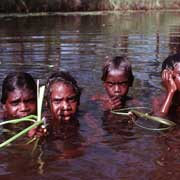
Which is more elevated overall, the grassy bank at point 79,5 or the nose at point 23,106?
the grassy bank at point 79,5

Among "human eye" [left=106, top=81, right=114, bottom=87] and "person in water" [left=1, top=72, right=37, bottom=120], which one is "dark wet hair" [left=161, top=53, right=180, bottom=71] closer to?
"human eye" [left=106, top=81, right=114, bottom=87]

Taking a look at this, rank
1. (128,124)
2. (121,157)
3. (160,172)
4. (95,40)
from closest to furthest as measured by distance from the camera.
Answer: (160,172) → (121,157) → (128,124) → (95,40)

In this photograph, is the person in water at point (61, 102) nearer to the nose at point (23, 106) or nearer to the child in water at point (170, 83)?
the nose at point (23, 106)

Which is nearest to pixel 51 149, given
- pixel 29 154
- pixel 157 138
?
pixel 29 154

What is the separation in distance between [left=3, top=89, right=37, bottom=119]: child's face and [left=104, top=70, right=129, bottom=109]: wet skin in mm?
1105

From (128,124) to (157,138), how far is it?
0.68 m

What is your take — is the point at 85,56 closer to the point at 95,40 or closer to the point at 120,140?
the point at 95,40

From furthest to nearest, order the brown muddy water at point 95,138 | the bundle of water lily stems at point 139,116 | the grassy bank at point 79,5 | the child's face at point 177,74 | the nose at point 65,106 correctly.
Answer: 1. the grassy bank at point 79,5
2. the child's face at point 177,74
3. the bundle of water lily stems at point 139,116
4. the nose at point 65,106
5. the brown muddy water at point 95,138

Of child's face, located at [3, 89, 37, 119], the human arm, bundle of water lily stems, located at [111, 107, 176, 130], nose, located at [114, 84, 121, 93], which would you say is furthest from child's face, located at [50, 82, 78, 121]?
the human arm

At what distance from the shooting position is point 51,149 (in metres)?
4.80

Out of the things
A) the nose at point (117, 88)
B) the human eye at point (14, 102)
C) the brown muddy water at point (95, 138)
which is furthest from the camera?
the nose at point (117, 88)

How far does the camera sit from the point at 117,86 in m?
6.27

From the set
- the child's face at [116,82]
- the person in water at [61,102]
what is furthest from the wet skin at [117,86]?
the person in water at [61,102]

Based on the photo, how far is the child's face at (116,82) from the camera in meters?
6.26
